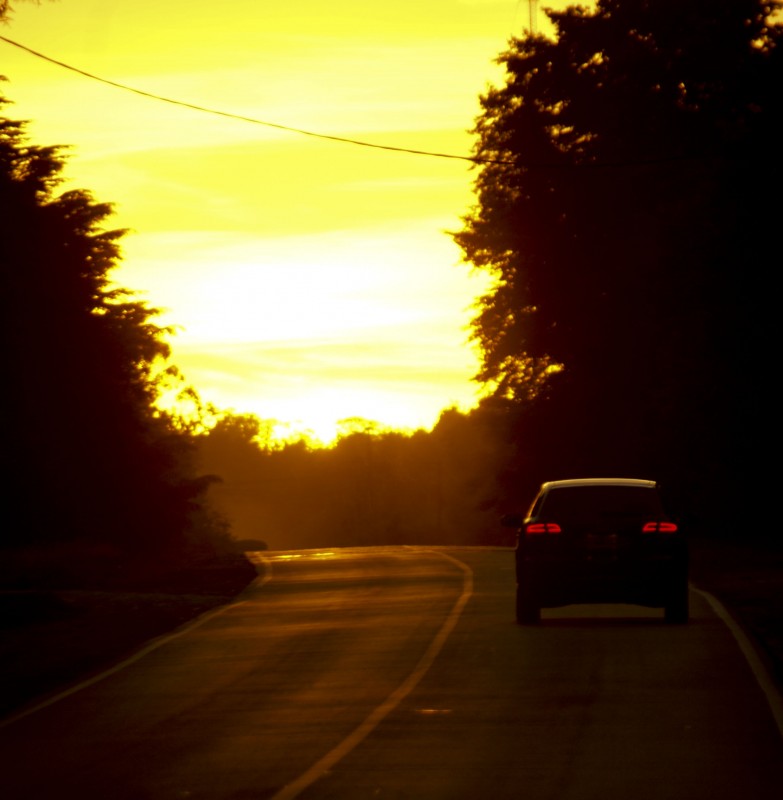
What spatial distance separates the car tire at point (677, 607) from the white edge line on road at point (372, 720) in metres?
2.65

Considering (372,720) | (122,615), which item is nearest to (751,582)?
(122,615)

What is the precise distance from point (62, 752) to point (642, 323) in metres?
41.6

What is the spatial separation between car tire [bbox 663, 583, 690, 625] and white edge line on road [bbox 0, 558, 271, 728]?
615cm

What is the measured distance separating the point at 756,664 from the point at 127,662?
6.89 meters

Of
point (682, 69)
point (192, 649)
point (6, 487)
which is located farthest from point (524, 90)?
point (192, 649)

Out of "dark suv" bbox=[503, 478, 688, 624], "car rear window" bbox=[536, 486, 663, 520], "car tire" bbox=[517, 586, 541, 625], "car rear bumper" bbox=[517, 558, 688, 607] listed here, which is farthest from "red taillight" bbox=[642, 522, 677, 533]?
"car tire" bbox=[517, 586, 541, 625]

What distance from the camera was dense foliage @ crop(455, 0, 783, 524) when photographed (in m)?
45.2

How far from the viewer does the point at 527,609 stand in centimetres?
2152

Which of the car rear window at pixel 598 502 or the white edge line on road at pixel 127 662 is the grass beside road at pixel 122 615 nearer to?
the white edge line on road at pixel 127 662

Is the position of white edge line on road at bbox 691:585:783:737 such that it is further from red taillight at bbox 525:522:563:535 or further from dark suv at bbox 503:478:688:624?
red taillight at bbox 525:522:563:535

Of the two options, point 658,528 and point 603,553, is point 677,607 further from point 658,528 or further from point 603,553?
point 603,553

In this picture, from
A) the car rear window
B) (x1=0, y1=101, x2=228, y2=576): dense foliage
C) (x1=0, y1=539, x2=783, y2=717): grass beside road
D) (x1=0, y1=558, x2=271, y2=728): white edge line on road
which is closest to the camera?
(x1=0, y1=558, x2=271, y2=728): white edge line on road

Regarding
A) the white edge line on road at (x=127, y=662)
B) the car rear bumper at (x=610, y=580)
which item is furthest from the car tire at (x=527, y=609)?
the white edge line on road at (x=127, y=662)

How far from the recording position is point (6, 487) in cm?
4762
